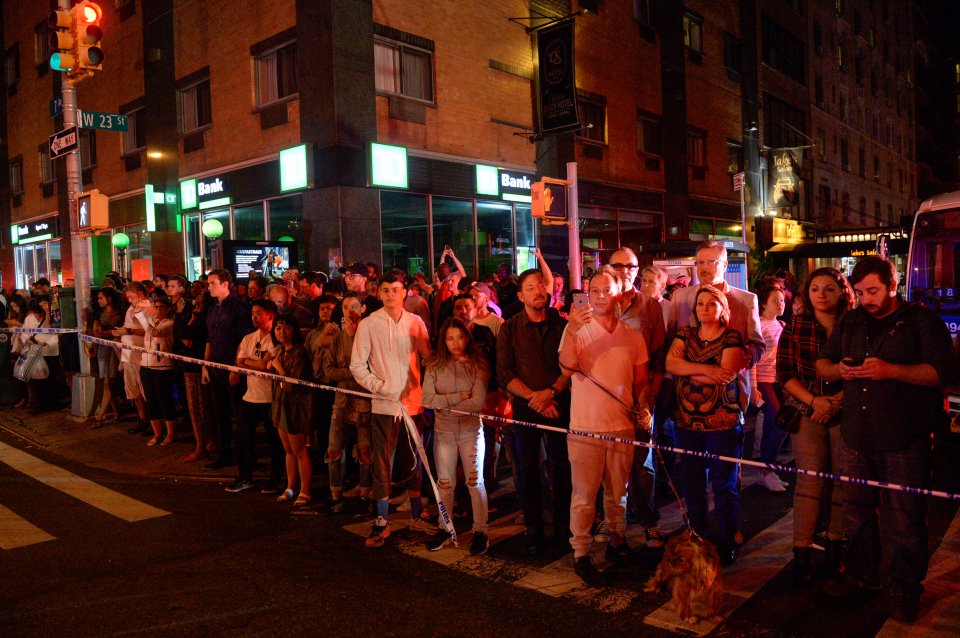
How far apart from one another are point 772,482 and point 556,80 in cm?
1403

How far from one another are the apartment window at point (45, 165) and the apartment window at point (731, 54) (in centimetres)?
2538

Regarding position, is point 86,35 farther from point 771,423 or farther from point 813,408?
point 813,408

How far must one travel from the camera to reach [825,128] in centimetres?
3656

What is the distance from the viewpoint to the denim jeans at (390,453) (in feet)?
19.8

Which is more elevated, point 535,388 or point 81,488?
point 535,388

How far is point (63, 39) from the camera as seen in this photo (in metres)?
10.6

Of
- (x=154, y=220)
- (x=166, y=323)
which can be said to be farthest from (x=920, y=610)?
(x=154, y=220)

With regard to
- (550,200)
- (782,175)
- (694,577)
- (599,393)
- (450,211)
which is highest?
(782,175)

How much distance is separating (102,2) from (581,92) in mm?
15197

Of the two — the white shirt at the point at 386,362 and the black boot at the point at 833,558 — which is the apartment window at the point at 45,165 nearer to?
the white shirt at the point at 386,362

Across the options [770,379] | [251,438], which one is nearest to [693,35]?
[770,379]

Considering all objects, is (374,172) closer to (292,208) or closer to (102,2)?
(292,208)

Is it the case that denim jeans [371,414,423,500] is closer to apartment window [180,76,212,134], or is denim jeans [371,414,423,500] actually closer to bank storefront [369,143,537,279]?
bank storefront [369,143,537,279]

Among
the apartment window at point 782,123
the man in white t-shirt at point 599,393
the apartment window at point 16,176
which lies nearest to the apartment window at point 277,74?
the man in white t-shirt at point 599,393
